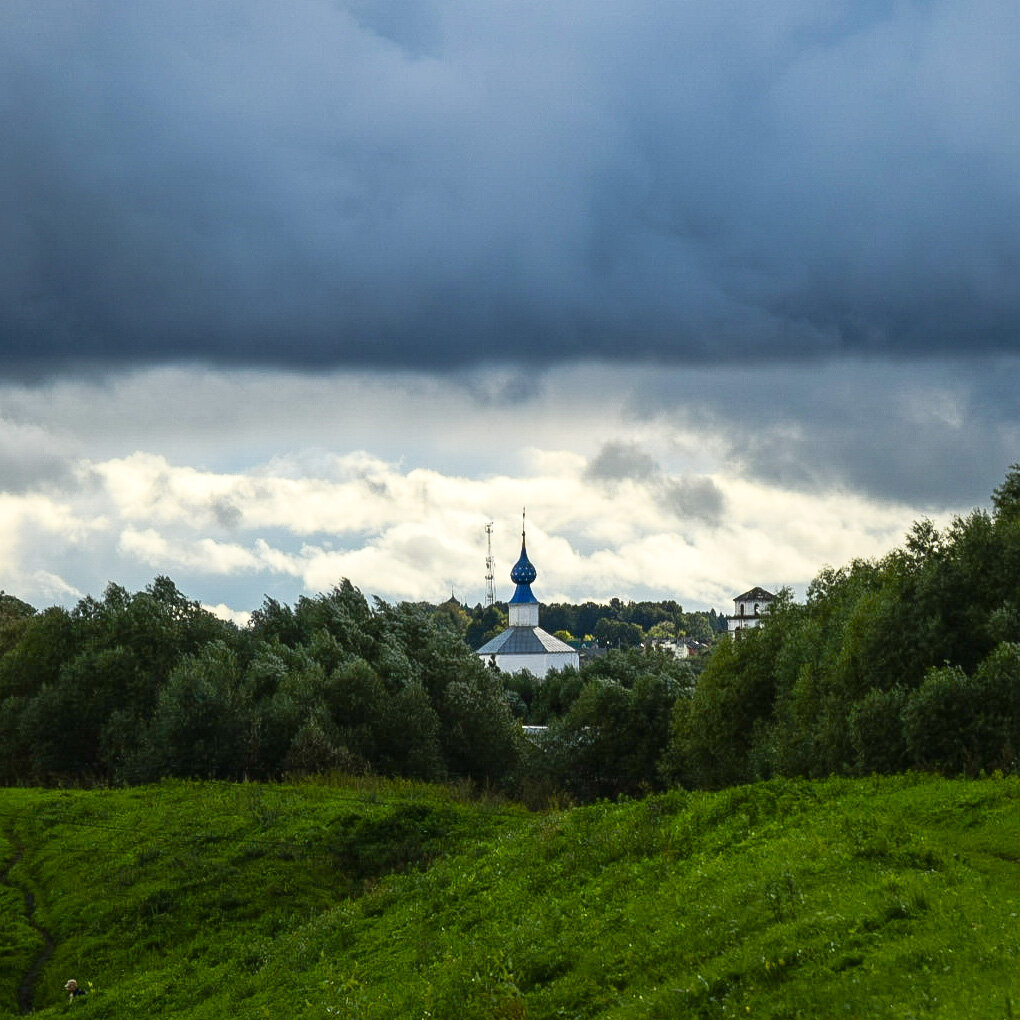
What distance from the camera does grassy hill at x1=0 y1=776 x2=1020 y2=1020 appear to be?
15.2 metres

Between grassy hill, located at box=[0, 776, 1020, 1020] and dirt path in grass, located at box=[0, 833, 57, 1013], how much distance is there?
0.14 meters

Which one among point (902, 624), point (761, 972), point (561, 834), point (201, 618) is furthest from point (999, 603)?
point (201, 618)

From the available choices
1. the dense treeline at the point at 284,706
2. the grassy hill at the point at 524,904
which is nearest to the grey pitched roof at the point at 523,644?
the dense treeline at the point at 284,706

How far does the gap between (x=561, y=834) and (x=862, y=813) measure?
26.1 ft

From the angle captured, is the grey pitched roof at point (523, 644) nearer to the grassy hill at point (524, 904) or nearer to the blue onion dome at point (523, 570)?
the blue onion dome at point (523, 570)

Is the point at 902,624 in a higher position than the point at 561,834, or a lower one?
higher

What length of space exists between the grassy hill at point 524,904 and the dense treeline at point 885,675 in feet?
23.3

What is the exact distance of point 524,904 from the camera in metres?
24.9

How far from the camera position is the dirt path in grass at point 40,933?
32.6 metres

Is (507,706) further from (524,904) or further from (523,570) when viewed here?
(523,570)

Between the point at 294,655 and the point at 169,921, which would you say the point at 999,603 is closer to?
the point at 169,921

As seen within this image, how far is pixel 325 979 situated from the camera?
25391 millimetres

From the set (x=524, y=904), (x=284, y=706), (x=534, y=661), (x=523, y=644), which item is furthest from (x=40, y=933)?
(x=523, y=644)

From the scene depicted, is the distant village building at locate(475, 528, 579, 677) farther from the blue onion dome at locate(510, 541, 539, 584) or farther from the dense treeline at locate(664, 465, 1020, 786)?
the dense treeline at locate(664, 465, 1020, 786)
